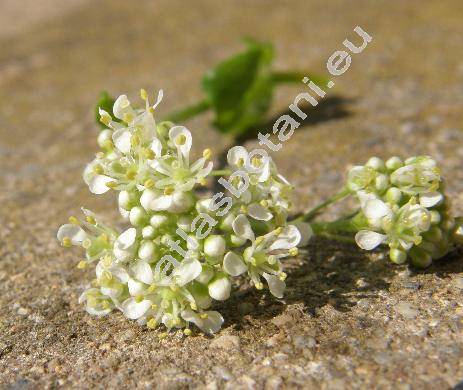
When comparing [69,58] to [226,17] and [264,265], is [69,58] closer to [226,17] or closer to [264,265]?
[226,17]

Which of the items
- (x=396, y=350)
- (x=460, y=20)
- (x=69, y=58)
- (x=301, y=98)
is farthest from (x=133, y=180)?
(x=460, y=20)

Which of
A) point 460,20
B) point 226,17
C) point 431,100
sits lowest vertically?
point 226,17

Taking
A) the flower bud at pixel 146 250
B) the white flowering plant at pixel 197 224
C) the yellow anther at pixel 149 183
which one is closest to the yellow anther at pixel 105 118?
the white flowering plant at pixel 197 224

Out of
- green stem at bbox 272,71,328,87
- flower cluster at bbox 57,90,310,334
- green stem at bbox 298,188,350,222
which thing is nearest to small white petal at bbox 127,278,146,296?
flower cluster at bbox 57,90,310,334

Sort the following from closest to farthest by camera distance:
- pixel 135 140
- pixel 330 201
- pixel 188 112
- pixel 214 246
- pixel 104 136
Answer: pixel 214 246
pixel 135 140
pixel 104 136
pixel 330 201
pixel 188 112

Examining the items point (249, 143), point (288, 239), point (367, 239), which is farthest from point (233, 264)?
point (249, 143)

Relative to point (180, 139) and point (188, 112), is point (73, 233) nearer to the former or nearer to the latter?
point (180, 139)
